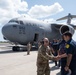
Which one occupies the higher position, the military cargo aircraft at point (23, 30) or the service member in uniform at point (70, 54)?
the service member in uniform at point (70, 54)

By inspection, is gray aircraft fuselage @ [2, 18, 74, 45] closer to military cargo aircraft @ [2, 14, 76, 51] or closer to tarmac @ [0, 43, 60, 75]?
military cargo aircraft @ [2, 14, 76, 51]

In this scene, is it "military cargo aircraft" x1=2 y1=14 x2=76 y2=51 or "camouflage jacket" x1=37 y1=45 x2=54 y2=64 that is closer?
"camouflage jacket" x1=37 y1=45 x2=54 y2=64

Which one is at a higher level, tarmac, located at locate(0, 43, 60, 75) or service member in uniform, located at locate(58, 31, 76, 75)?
service member in uniform, located at locate(58, 31, 76, 75)

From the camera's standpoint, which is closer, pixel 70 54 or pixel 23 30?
pixel 70 54

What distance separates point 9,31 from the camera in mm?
22875

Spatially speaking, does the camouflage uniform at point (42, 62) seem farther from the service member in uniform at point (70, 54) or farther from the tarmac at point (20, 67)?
the tarmac at point (20, 67)

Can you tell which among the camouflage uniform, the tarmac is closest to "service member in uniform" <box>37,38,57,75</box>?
the camouflage uniform

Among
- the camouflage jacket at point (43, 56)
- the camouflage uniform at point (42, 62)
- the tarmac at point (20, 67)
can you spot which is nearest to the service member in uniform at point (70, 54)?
the camouflage jacket at point (43, 56)

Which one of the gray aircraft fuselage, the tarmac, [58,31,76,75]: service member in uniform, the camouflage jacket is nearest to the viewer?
[58,31,76,75]: service member in uniform

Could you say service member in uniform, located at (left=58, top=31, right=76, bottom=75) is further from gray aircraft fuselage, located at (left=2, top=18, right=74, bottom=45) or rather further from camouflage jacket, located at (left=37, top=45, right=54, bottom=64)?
gray aircraft fuselage, located at (left=2, top=18, right=74, bottom=45)

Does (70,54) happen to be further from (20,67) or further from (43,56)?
(20,67)

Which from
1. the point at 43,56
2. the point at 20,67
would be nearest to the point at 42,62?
the point at 43,56

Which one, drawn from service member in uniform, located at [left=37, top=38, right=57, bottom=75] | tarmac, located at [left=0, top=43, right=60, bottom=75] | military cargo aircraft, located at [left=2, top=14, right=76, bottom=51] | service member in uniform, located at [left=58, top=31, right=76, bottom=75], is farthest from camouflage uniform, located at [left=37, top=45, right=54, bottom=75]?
military cargo aircraft, located at [left=2, top=14, right=76, bottom=51]

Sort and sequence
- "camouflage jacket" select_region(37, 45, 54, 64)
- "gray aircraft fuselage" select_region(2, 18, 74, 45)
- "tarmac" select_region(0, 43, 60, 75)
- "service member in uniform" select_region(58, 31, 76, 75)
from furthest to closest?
"gray aircraft fuselage" select_region(2, 18, 74, 45) < "tarmac" select_region(0, 43, 60, 75) < "camouflage jacket" select_region(37, 45, 54, 64) < "service member in uniform" select_region(58, 31, 76, 75)
